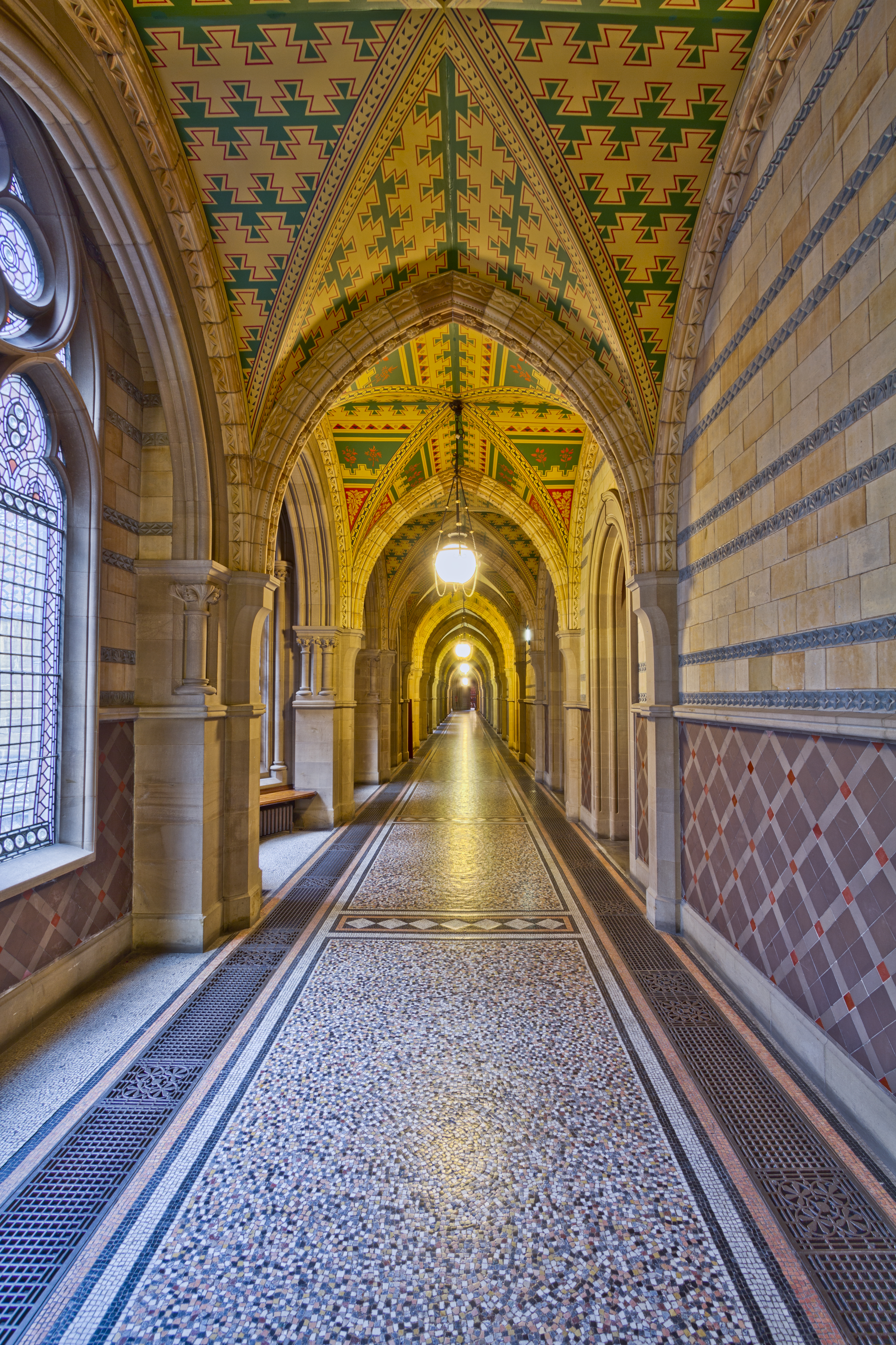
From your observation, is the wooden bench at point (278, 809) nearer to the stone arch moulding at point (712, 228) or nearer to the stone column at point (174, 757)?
the stone column at point (174, 757)

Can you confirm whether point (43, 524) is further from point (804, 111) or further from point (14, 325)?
point (804, 111)

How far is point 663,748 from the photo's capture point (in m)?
4.82

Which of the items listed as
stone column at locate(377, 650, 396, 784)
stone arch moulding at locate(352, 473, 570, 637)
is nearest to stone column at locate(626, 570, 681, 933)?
stone arch moulding at locate(352, 473, 570, 637)

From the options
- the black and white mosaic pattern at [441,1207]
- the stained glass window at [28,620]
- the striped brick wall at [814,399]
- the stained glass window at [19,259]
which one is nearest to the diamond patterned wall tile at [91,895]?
the stained glass window at [28,620]

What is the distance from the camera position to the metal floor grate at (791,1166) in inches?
74.0

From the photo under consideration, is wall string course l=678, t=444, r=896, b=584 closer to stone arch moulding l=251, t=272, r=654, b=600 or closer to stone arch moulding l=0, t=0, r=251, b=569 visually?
stone arch moulding l=251, t=272, r=654, b=600

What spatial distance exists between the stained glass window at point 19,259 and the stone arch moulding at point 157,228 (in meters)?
0.41

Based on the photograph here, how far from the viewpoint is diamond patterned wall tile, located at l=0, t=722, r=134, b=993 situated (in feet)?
10.7

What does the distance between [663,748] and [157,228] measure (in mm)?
4770

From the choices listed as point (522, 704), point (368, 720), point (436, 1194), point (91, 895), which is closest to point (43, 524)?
point (91, 895)

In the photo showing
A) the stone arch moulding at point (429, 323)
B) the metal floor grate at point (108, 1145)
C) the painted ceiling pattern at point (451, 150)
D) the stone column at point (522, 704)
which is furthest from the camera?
the stone column at point (522, 704)

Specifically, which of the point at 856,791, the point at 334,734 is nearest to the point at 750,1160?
the point at 856,791

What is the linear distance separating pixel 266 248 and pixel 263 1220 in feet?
16.9

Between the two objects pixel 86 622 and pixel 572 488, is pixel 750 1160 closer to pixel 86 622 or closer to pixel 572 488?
pixel 86 622
